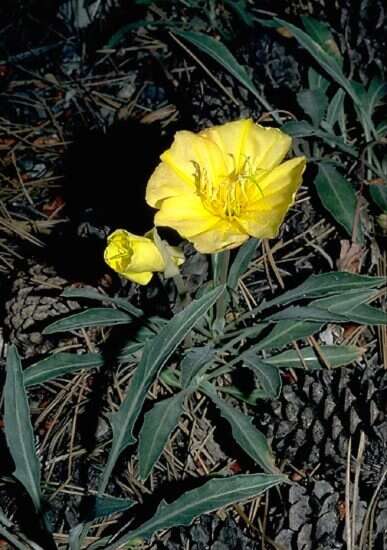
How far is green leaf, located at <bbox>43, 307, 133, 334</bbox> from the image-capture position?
2.04 metres

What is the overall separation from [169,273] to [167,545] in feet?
2.14

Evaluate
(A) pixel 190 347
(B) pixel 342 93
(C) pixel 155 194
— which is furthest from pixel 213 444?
(B) pixel 342 93

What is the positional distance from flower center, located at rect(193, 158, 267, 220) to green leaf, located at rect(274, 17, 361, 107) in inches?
28.3

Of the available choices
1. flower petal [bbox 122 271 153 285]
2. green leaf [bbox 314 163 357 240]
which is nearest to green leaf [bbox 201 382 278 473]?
flower petal [bbox 122 271 153 285]

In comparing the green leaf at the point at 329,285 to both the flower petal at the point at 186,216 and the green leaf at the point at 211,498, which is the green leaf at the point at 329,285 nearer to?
the flower petal at the point at 186,216

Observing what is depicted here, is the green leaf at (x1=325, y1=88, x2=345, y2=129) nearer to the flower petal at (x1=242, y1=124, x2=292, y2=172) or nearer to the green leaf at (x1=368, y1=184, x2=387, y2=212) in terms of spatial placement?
the green leaf at (x1=368, y1=184, x2=387, y2=212)

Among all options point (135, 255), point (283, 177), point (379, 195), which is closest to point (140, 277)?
point (135, 255)

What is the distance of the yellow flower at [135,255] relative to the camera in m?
1.78

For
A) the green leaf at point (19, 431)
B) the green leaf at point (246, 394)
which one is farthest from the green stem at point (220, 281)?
the green leaf at point (19, 431)

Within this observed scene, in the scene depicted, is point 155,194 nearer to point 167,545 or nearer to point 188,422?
point 188,422

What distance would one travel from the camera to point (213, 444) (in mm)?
2225

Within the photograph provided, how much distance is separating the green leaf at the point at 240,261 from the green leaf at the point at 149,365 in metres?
0.39

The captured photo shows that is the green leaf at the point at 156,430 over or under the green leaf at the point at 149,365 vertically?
under

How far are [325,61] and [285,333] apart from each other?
0.95 meters
